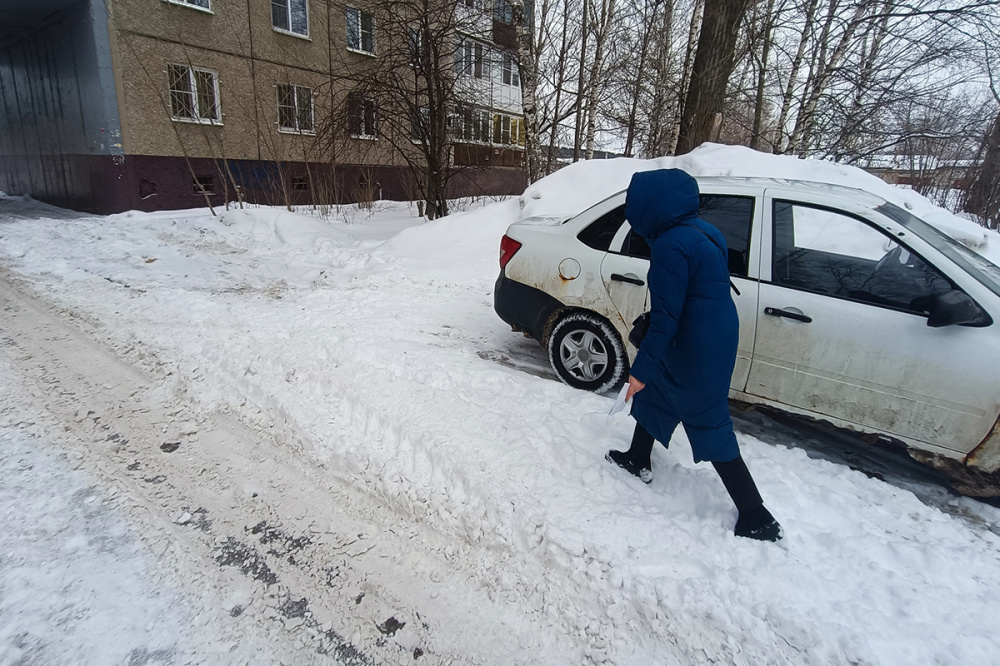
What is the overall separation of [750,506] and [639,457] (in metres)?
0.64

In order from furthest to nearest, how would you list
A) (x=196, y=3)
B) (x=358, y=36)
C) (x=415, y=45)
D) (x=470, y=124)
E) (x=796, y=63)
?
(x=358, y=36)
(x=196, y=3)
(x=796, y=63)
(x=470, y=124)
(x=415, y=45)

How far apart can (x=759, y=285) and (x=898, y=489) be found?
1.44m

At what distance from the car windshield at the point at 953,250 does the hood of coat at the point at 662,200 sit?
5.59ft

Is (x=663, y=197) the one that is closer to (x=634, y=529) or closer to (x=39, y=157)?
(x=634, y=529)

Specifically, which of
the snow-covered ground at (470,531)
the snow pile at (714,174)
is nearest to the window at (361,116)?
the snow pile at (714,174)

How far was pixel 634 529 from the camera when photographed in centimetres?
261

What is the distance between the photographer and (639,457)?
2979 millimetres

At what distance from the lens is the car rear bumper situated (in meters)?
4.32

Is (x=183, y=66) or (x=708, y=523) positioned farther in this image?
(x=183, y=66)

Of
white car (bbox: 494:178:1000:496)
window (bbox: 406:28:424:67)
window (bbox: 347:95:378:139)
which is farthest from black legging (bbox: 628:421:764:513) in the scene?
window (bbox: 347:95:378:139)

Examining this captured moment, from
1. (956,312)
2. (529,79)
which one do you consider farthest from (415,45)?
(956,312)

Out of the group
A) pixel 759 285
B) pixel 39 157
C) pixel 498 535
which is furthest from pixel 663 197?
pixel 39 157

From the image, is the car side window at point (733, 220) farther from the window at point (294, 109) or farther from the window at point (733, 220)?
the window at point (294, 109)

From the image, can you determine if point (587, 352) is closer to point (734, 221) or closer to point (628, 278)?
point (628, 278)
